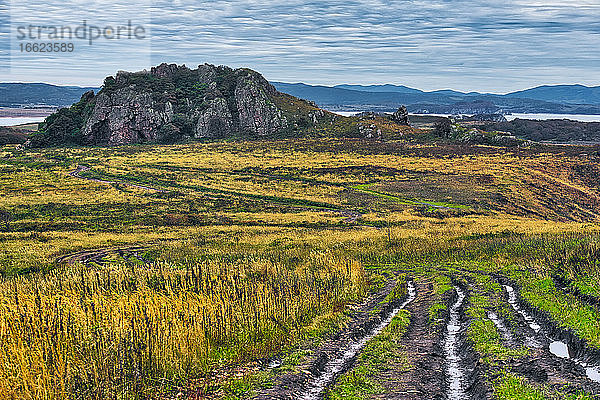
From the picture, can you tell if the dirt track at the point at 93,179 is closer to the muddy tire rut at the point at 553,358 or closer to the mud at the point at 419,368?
the mud at the point at 419,368

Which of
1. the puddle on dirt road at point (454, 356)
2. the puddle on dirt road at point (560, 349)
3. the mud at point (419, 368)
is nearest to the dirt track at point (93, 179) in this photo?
the puddle on dirt road at point (454, 356)

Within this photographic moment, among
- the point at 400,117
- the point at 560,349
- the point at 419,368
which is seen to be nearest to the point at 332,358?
the point at 419,368

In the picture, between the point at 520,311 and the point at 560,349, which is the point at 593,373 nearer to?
the point at 560,349

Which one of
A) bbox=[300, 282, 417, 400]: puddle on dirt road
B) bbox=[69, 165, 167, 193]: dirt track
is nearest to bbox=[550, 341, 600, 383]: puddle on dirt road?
bbox=[300, 282, 417, 400]: puddle on dirt road

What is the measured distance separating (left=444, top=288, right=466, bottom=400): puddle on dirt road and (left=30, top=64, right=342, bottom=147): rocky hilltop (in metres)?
115

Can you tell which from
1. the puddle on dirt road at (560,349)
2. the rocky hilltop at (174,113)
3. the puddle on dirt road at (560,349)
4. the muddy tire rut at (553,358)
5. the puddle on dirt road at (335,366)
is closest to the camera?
the muddy tire rut at (553,358)

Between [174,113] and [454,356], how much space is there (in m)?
130

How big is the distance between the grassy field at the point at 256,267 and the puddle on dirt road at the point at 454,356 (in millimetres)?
Result: 464

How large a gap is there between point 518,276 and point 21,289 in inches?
755

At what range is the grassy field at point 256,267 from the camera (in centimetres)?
1298

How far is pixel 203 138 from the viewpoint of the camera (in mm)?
134125

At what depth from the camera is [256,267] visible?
85.0 feet

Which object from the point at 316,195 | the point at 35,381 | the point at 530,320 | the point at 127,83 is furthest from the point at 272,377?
the point at 127,83

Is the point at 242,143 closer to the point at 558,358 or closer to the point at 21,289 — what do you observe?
the point at 21,289
